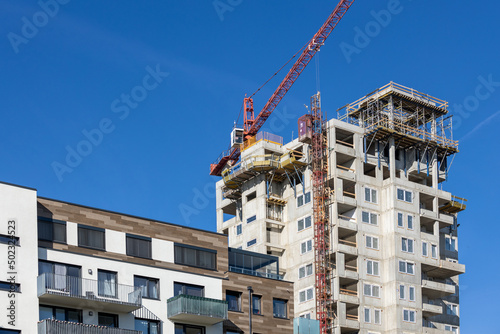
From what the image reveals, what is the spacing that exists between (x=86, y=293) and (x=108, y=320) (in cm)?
346

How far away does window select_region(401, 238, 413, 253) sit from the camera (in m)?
135

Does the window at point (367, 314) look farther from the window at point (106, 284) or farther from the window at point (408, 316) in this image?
the window at point (106, 284)

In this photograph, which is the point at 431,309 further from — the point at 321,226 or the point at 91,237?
the point at 91,237

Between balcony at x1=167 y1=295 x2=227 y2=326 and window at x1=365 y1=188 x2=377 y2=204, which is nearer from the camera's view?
balcony at x1=167 y1=295 x2=227 y2=326

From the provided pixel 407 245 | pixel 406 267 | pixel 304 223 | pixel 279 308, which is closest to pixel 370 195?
pixel 407 245

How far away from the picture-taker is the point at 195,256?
279 feet

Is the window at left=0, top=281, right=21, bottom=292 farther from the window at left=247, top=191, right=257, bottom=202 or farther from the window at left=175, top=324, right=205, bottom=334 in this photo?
the window at left=247, top=191, right=257, bottom=202

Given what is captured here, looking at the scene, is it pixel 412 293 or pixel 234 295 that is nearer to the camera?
pixel 234 295

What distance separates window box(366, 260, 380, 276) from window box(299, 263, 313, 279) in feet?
25.3

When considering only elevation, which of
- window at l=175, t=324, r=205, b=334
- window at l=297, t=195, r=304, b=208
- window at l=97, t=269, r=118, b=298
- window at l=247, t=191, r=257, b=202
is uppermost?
window at l=247, t=191, r=257, b=202

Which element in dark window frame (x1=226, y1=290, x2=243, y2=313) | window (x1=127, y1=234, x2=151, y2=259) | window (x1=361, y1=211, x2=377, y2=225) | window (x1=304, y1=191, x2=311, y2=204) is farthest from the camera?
window (x1=304, y1=191, x2=311, y2=204)

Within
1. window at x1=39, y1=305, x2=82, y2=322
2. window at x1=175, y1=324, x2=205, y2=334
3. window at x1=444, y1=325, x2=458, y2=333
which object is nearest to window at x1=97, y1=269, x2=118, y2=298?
window at x1=39, y1=305, x2=82, y2=322

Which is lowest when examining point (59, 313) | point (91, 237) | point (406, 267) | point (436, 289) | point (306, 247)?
point (59, 313)

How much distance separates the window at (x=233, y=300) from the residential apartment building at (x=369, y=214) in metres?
44.4
